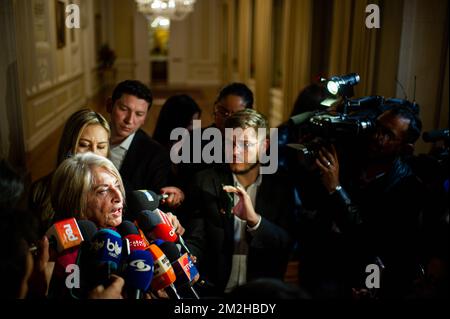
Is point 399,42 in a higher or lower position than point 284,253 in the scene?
higher

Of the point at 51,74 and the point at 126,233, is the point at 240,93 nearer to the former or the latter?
the point at 126,233

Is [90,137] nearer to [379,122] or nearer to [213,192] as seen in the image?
[213,192]

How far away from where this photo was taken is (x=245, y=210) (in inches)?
59.0

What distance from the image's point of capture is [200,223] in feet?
5.38

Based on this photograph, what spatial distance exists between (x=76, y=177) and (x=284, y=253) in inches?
31.0

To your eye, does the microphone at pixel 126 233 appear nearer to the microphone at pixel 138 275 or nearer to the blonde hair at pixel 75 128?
the microphone at pixel 138 275

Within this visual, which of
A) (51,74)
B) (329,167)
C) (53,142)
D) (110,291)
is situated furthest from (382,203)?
(51,74)

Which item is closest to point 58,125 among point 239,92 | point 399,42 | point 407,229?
point 239,92

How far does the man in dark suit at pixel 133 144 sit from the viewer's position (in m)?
1.90

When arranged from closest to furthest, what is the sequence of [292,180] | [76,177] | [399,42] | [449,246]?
[449,246]
[76,177]
[292,180]
[399,42]

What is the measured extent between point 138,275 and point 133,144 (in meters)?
0.97

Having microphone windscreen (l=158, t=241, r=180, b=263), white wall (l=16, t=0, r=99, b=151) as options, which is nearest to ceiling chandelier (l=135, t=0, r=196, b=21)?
white wall (l=16, t=0, r=99, b=151)
